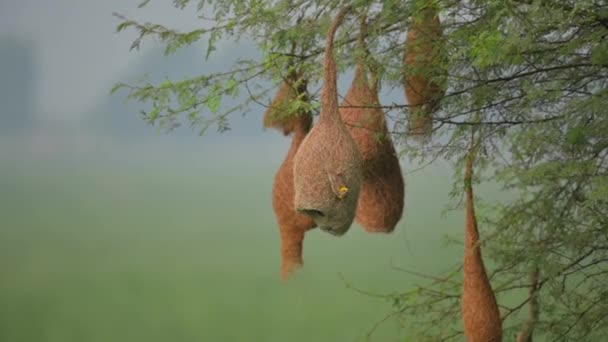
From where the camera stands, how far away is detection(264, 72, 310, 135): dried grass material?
4.11 m

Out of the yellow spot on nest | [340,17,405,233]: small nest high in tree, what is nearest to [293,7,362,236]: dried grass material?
the yellow spot on nest

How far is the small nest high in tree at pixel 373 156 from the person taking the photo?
12.6 ft

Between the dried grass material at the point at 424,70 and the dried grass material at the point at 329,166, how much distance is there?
62 cm

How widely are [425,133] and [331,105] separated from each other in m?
0.95

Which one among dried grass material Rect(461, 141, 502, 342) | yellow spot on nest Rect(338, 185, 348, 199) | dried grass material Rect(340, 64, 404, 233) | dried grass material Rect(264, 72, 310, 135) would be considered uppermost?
dried grass material Rect(264, 72, 310, 135)

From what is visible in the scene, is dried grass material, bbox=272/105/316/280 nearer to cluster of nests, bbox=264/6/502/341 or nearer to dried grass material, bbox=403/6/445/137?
cluster of nests, bbox=264/6/502/341

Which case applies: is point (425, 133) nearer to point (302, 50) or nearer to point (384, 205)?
point (384, 205)

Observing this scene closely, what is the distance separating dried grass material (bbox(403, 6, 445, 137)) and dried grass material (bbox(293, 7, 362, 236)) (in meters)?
0.62

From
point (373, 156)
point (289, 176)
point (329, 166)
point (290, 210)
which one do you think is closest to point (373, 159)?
point (373, 156)

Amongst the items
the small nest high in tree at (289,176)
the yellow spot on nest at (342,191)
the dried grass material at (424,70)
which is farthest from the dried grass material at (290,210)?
the yellow spot on nest at (342,191)

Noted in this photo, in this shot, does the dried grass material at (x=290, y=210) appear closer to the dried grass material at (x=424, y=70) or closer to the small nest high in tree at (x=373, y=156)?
the small nest high in tree at (x=373, y=156)

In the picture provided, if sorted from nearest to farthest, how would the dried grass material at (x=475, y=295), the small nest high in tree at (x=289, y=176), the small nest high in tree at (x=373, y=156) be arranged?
the small nest high in tree at (x=373, y=156)
the dried grass material at (x=475, y=295)
the small nest high in tree at (x=289, y=176)

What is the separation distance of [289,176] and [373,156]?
0.43 metres

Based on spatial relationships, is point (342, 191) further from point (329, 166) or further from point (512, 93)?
point (512, 93)
